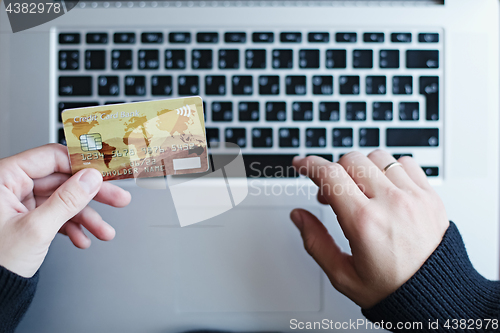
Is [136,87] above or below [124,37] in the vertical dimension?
below

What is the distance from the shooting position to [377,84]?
2.07ft

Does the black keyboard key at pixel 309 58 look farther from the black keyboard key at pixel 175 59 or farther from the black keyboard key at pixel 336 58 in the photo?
the black keyboard key at pixel 175 59

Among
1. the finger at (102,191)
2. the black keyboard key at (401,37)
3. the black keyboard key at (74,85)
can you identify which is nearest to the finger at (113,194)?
the finger at (102,191)

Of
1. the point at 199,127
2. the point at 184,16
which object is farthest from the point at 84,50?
the point at 199,127

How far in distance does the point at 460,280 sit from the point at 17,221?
0.78 m

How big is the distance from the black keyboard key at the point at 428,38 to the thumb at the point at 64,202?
2.38 feet

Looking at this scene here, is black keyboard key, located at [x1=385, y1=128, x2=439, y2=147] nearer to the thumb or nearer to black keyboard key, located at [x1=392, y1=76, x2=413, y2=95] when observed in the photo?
black keyboard key, located at [x1=392, y1=76, x2=413, y2=95]

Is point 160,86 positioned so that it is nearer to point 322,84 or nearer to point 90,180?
point 90,180

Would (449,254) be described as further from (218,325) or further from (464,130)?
(218,325)

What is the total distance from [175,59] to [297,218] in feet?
1.43

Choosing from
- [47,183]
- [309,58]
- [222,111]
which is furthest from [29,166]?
[309,58]

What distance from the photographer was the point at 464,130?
2.10ft

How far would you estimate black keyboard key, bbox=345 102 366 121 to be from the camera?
24.8 inches

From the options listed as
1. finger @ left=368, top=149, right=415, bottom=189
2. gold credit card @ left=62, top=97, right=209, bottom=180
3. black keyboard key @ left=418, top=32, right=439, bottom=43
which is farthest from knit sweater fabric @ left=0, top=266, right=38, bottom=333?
black keyboard key @ left=418, top=32, right=439, bottom=43
